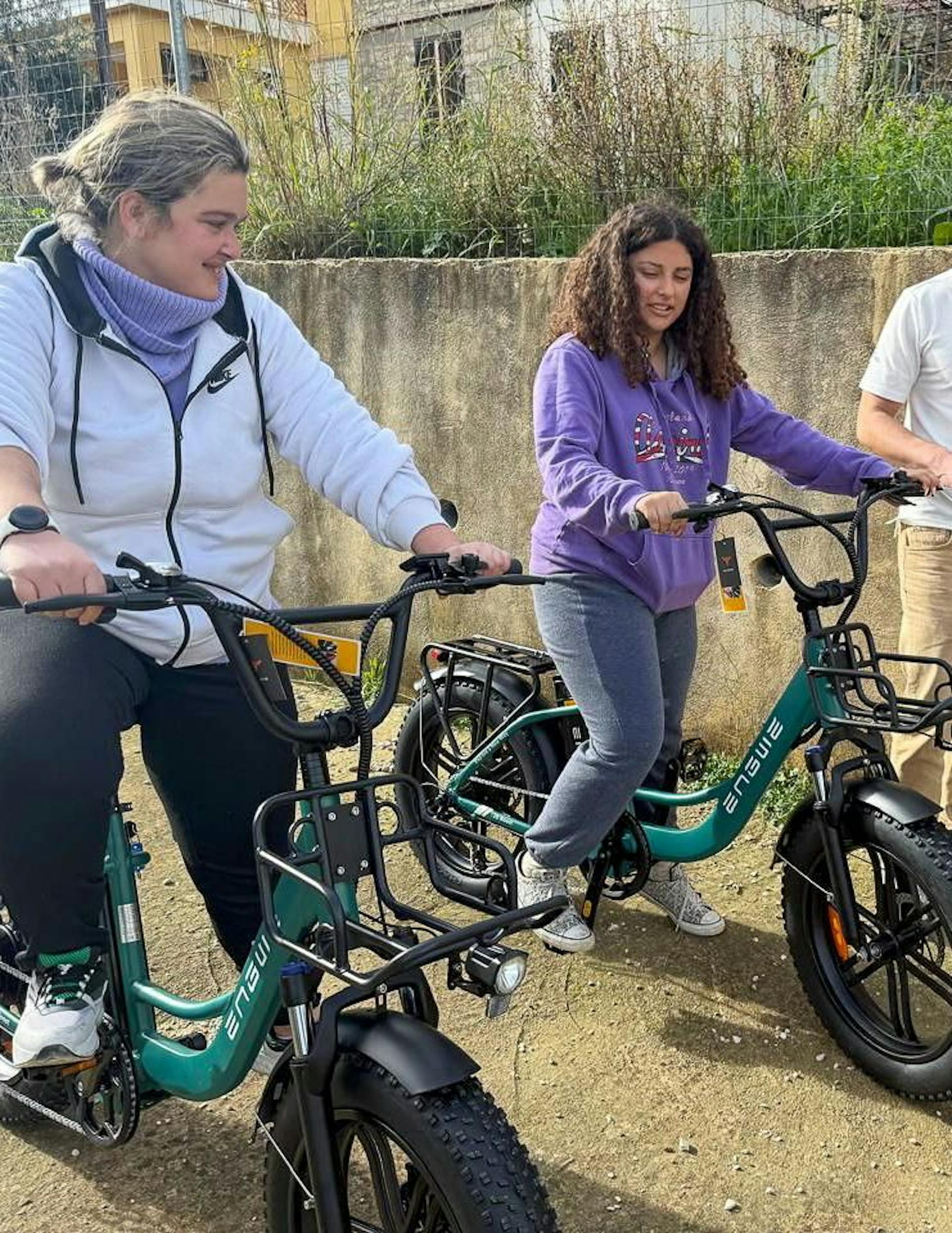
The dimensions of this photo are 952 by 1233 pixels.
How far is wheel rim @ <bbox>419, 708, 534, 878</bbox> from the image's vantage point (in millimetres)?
3830

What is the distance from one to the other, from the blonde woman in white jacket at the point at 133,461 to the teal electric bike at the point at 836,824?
0.63 metres

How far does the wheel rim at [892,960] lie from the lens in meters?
2.86

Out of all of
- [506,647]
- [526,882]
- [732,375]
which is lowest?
[526,882]

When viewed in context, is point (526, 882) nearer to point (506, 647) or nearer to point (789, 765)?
point (506, 647)

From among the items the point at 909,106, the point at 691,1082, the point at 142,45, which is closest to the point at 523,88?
the point at 909,106

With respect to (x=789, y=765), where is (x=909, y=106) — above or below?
above

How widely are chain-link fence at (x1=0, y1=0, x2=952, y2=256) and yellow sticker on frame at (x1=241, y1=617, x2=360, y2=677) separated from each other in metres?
3.36

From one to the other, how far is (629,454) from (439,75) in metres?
4.04

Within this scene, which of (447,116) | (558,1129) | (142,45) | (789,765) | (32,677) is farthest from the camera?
(142,45)

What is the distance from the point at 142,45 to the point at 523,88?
2.74 meters

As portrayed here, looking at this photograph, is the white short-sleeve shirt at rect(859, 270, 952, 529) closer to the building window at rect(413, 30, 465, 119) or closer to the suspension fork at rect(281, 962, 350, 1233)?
the suspension fork at rect(281, 962, 350, 1233)

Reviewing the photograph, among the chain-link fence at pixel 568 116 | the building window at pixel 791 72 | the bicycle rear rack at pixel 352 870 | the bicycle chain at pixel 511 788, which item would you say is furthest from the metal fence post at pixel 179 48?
the bicycle rear rack at pixel 352 870

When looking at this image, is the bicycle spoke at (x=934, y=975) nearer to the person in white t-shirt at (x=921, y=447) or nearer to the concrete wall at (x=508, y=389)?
the person in white t-shirt at (x=921, y=447)

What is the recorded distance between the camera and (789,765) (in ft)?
15.0
